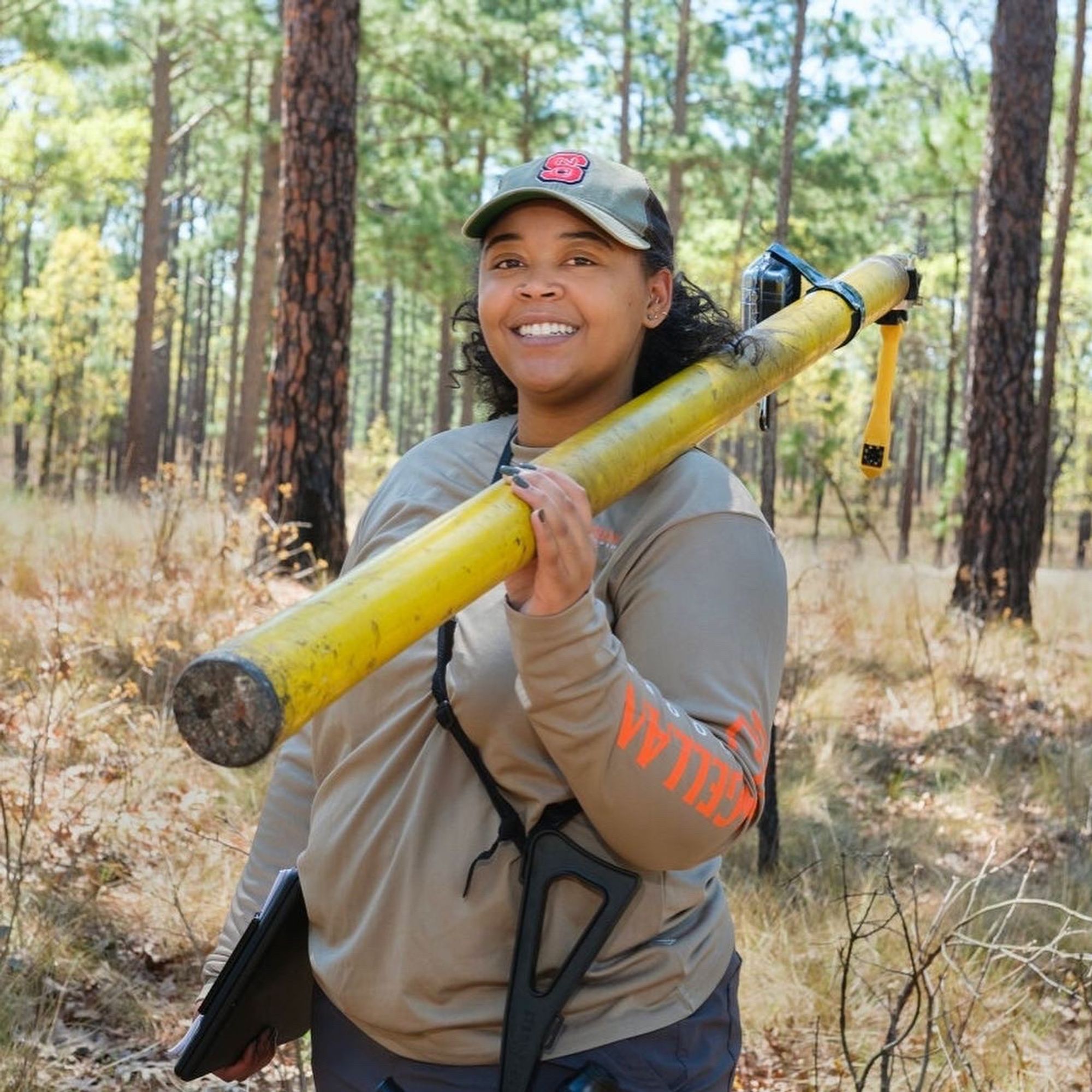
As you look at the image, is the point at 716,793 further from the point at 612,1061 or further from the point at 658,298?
the point at 658,298

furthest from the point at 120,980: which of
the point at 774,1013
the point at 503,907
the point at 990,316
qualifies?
the point at 990,316

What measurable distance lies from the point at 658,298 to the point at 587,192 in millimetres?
214

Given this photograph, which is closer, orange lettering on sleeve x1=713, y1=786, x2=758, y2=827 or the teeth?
orange lettering on sleeve x1=713, y1=786, x2=758, y2=827

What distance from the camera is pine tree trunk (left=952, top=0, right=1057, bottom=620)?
912cm

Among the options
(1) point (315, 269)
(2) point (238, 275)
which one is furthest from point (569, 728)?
(2) point (238, 275)

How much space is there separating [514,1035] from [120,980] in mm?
2367

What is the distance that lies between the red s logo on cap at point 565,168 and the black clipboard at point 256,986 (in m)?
0.99

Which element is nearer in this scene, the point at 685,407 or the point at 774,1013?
the point at 685,407

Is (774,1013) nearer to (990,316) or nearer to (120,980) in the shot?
(120,980)

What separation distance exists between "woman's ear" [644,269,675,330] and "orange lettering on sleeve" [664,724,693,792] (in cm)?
64

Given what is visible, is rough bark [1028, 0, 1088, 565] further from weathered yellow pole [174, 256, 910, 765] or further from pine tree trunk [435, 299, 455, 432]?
weathered yellow pole [174, 256, 910, 765]

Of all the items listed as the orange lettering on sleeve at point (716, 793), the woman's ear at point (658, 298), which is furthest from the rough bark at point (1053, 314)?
the orange lettering on sleeve at point (716, 793)

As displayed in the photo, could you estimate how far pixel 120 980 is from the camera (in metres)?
3.40

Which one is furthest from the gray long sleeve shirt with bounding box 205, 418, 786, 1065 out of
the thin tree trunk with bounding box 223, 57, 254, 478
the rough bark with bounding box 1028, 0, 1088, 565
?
the thin tree trunk with bounding box 223, 57, 254, 478
